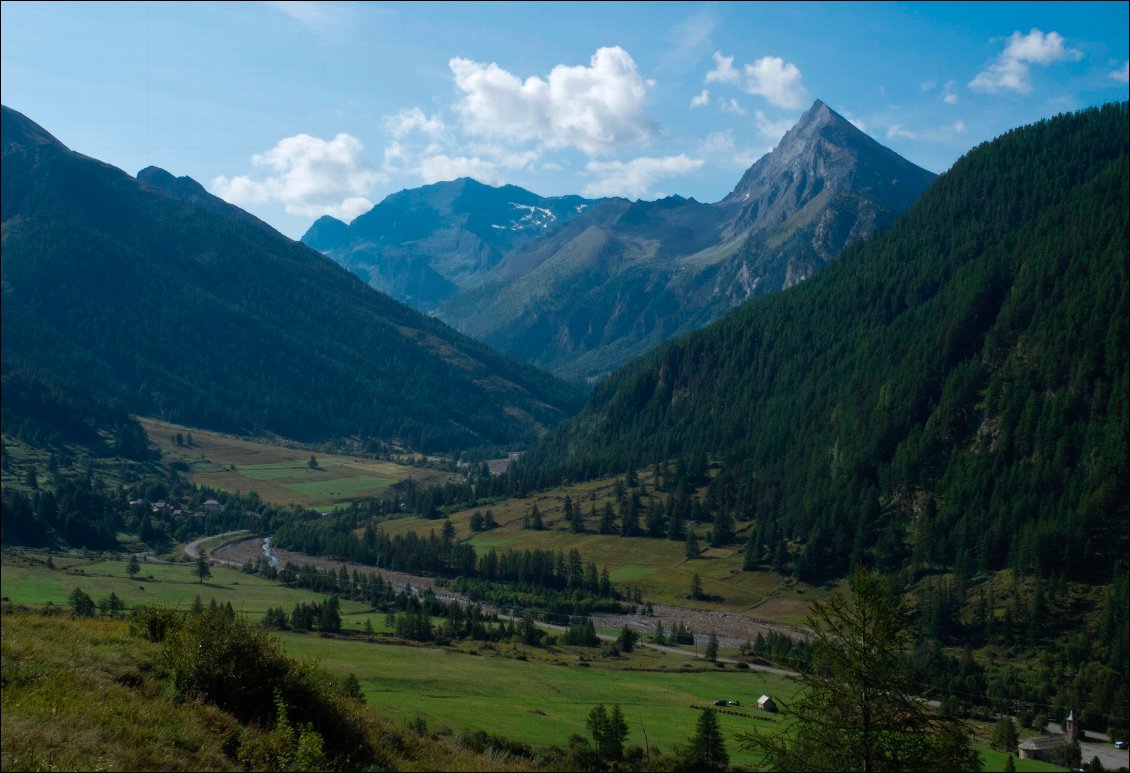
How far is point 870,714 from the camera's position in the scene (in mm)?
29625

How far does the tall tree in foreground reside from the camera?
96.1 feet

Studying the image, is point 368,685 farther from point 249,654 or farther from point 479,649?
point 249,654

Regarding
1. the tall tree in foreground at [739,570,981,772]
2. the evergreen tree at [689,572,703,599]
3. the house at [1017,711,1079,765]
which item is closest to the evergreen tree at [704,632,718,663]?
the evergreen tree at [689,572,703,599]

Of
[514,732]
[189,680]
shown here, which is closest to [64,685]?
[189,680]

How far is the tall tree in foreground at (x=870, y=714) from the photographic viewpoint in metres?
29.3

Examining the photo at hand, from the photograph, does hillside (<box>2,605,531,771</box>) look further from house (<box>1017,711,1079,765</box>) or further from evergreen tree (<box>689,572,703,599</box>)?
evergreen tree (<box>689,572,703,599</box>)

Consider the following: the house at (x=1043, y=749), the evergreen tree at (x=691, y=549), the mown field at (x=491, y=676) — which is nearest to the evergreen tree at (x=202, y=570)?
the mown field at (x=491, y=676)

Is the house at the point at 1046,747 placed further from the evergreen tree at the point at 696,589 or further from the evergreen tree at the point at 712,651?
the evergreen tree at the point at 696,589

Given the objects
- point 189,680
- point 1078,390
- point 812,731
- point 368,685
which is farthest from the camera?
point 1078,390

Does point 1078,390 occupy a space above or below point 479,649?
above

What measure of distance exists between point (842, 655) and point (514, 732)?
41.9 m

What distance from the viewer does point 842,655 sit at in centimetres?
3052

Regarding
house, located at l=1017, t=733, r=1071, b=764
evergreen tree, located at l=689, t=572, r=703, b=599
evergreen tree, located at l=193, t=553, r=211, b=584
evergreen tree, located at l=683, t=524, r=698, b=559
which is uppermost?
evergreen tree, located at l=683, t=524, r=698, b=559

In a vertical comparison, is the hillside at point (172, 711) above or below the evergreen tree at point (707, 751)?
above
